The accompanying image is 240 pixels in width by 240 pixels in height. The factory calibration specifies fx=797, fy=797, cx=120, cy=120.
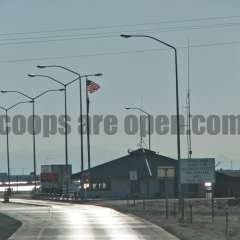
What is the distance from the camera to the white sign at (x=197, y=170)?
141ft

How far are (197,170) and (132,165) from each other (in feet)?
185

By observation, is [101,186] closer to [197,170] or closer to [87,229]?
[197,170]

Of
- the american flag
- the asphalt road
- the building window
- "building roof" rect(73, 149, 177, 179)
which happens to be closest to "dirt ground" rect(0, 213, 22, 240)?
the asphalt road

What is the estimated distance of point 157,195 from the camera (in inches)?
3740

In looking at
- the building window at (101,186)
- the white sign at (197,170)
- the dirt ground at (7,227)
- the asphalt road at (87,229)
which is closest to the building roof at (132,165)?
the building window at (101,186)

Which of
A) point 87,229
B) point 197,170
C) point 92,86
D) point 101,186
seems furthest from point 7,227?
point 101,186

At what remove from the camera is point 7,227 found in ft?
122

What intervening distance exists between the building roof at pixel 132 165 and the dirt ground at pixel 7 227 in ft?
181

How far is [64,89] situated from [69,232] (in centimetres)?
4315

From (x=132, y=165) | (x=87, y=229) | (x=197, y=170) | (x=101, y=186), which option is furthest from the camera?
(x=101, y=186)

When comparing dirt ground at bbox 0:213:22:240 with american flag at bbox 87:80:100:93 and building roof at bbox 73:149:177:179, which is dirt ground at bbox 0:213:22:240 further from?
building roof at bbox 73:149:177:179

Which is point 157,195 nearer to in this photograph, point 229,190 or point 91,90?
point 229,190

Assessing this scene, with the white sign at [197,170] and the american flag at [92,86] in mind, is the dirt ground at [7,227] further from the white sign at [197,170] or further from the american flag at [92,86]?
the american flag at [92,86]

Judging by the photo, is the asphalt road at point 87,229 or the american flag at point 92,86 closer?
the asphalt road at point 87,229
